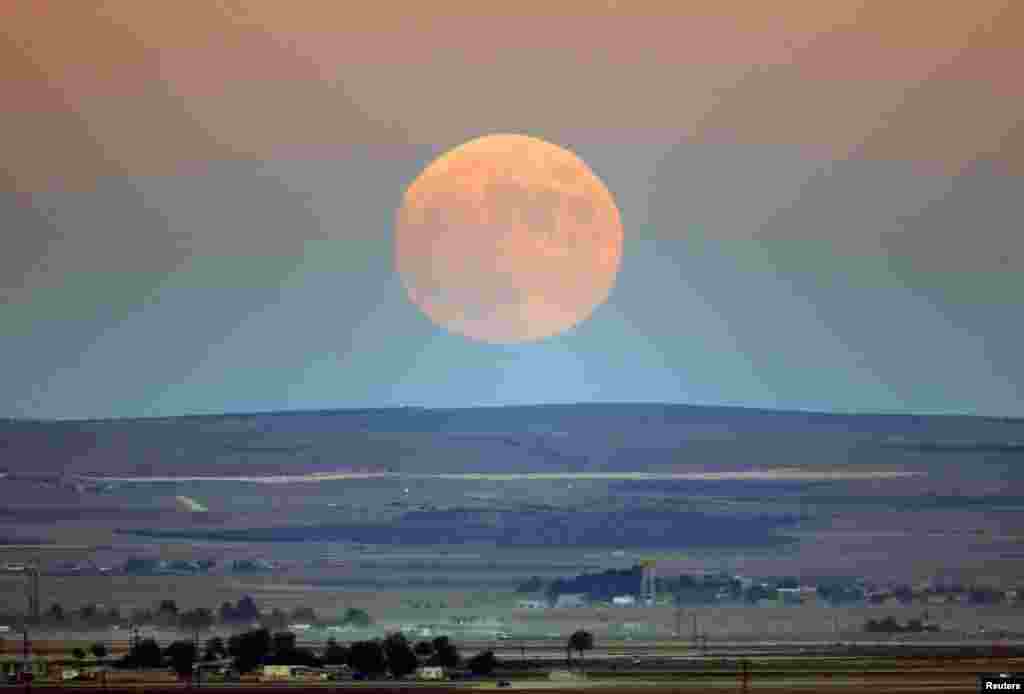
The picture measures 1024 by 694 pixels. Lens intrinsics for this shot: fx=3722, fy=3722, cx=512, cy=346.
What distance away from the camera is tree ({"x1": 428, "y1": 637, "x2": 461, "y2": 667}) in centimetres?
9794

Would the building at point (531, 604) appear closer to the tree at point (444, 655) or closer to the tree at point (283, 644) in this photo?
the tree at point (283, 644)

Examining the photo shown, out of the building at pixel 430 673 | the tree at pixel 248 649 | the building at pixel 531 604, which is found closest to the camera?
the building at pixel 430 673

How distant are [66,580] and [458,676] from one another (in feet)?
212

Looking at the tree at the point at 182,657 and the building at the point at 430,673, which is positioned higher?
the tree at the point at 182,657

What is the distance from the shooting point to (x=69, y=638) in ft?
384

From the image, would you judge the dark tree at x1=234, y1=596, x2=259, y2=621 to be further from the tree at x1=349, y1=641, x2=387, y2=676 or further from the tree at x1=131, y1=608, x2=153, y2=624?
the tree at x1=349, y1=641, x2=387, y2=676

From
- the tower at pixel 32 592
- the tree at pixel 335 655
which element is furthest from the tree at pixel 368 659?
the tower at pixel 32 592

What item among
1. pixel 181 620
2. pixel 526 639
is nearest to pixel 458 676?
pixel 526 639

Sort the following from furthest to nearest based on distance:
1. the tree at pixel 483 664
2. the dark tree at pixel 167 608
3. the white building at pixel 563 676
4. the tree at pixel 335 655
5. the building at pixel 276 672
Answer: the dark tree at pixel 167 608 → the tree at pixel 335 655 → the tree at pixel 483 664 → the building at pixel 276 672 → the white building at pixel 563 676

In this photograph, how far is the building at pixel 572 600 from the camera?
145000 millimetres

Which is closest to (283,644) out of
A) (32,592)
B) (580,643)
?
(580,643)

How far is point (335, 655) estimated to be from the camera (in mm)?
100250

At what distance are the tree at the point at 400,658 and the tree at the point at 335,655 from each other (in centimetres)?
116

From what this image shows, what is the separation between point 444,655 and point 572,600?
160 feet
